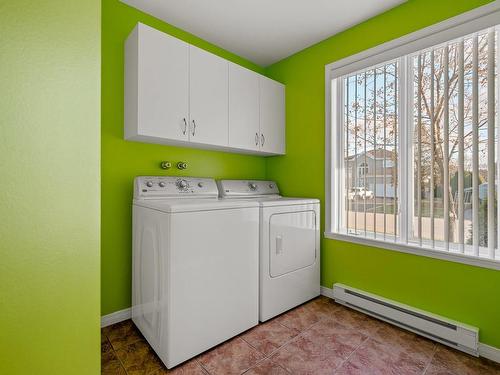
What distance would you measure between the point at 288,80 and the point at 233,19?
2.98 feet

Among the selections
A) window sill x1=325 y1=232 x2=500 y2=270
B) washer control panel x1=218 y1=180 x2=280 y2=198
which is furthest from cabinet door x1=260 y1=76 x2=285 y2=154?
window sill x1=325 y1=232 x2=500 y2=270

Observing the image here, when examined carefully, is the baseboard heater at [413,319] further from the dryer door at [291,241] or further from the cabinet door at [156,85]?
the cabinet door at [156,85]

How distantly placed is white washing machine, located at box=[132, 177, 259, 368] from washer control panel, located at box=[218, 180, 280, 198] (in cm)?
54

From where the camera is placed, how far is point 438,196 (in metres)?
1.80

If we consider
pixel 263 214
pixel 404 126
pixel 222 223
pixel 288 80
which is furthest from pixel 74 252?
pixel 288 80

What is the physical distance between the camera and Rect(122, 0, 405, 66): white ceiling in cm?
193

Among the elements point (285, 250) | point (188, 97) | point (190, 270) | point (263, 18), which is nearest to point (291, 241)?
point (285, 250)

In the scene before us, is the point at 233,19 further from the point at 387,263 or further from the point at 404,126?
the point at 387,263

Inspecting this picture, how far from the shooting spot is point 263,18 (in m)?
2.11

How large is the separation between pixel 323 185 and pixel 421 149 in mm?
859

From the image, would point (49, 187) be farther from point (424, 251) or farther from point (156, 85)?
point (424, 251)

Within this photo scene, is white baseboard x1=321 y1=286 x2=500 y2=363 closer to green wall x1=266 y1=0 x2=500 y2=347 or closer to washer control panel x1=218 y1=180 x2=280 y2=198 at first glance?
green wall x1=266 y1=0 x2=500 y2=347

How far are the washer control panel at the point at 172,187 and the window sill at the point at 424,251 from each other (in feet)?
4.17

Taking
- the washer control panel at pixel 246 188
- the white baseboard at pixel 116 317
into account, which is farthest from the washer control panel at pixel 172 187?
the white baseboard at pixel 116 317
